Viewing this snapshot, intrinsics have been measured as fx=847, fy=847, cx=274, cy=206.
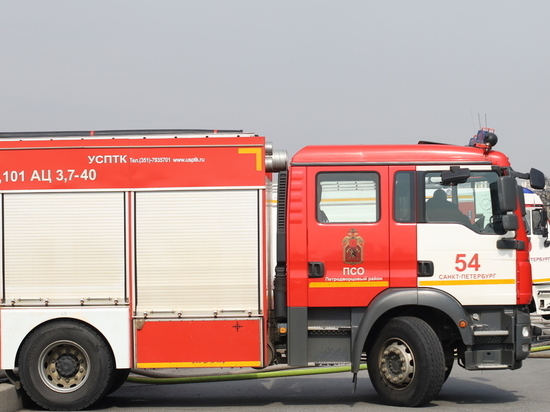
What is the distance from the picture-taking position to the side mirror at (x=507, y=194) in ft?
29.8

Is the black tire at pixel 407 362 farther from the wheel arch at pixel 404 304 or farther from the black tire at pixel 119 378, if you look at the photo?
the black tire at pixel 119 378

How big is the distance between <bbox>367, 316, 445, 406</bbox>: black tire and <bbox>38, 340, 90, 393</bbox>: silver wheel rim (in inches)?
127

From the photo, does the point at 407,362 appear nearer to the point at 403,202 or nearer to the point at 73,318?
the point at 403,202

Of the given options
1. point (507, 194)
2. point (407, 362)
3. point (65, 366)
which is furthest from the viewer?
point (65, 366)

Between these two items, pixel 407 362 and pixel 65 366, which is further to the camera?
pixel 65 366

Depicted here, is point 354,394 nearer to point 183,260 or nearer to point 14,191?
point 183,260

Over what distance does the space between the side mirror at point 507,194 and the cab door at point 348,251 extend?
3.99 ft

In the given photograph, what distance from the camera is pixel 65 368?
9.48 m

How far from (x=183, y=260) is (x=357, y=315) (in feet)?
6.63

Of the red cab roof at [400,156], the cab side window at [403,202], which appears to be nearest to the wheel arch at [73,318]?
the red cab roof at [400,156]

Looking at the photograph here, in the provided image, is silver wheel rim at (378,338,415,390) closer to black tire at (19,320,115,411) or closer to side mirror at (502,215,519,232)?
side mirror at (502,215,519,232)

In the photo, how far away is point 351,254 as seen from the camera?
9.28 metres

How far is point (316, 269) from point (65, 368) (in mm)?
3022

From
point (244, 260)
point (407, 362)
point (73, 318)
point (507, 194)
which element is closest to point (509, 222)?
point (507, 194)
